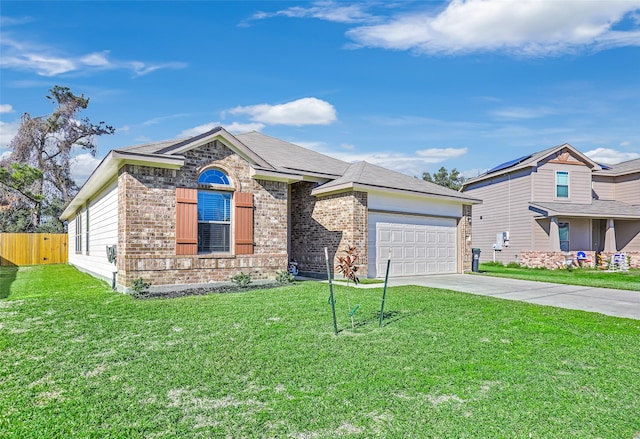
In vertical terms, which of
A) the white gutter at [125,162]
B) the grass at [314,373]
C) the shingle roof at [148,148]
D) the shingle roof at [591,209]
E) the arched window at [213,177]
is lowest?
the grass at [314,373]

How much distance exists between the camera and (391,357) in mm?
4980

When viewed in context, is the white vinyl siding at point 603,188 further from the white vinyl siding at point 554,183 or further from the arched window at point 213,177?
the arched window at point 213,177

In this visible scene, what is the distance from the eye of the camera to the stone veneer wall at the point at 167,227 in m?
9.62

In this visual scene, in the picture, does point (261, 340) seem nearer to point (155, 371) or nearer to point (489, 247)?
point (155, 371)

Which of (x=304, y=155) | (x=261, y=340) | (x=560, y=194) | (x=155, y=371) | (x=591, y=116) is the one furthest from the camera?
(x=560, y=194)

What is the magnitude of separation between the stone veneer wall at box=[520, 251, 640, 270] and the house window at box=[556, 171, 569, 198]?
325cm

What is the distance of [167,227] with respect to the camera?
397 inches

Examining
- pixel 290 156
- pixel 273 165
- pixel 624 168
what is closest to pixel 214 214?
pixel 273 165

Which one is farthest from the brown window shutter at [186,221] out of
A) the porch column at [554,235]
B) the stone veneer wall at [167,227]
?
the porch column at [554,235]

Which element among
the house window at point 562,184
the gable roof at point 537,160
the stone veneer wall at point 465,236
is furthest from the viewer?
the house window at point 562,184

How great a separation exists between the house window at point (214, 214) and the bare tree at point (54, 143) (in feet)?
71.9

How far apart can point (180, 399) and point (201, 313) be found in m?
3.80

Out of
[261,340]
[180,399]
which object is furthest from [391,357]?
[180,399]

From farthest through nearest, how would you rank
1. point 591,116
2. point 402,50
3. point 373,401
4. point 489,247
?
point 489,247, point 591,116, point 402,50, point 373,401
